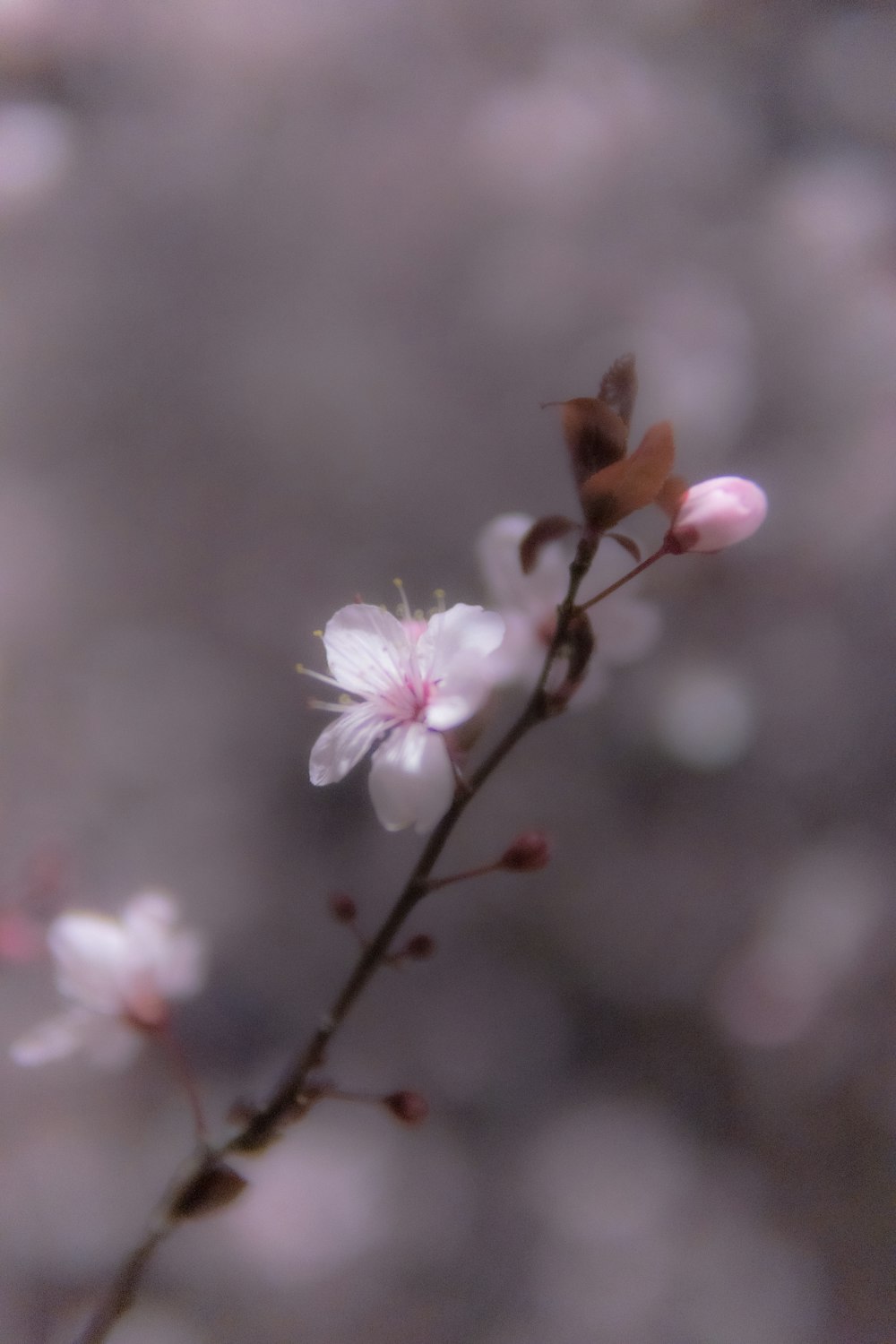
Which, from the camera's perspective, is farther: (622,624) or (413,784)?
(622,624)

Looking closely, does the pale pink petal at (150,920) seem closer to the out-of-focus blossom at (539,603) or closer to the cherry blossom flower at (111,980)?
the cherry blossom flower at (111,980)

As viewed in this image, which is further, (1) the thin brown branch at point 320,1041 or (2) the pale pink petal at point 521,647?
(2) the pale pink petal at point 521,647

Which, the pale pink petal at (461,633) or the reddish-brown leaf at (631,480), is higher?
the reddish-brown leaf at (631,480)

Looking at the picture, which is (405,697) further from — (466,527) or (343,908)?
(466,527)

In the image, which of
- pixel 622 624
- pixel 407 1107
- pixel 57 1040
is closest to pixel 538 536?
pixel 622 624

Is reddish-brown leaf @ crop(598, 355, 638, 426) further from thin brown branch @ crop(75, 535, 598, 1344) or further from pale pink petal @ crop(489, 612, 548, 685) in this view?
pale pink petal @ crop(489, 612, 548, 685)

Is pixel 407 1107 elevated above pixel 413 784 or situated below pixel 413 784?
below

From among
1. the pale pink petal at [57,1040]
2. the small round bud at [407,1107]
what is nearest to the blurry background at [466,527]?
the pale pink petal at [57,1040]

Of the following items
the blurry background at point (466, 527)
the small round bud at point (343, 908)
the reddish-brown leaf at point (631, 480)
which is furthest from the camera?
the blurry background at point (466, 527)
